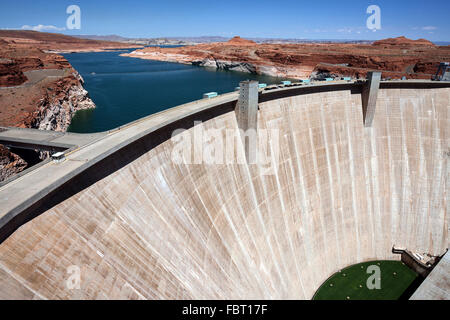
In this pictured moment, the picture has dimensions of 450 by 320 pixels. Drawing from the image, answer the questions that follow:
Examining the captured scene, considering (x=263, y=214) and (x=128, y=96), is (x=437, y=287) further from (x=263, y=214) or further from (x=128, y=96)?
(x=128, y=96)

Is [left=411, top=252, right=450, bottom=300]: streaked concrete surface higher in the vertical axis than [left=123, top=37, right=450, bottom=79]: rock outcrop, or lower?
lower

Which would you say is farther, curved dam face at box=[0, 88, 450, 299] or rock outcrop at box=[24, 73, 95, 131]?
rock outcrop at box=[24, 73, 95, 131]

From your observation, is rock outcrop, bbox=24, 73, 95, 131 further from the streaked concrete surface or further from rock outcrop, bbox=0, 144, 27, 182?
the streaked concrete surface

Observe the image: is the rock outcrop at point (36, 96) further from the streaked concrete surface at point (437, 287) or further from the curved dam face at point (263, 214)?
the streaked concrete surface at point (437, 287)

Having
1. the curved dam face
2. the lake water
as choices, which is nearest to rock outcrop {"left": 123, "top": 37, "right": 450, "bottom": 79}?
the lake water

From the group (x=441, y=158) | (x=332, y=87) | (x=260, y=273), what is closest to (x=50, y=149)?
(x=260, y=273)

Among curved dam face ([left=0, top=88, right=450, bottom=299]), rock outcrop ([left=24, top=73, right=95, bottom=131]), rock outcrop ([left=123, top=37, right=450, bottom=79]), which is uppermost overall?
rock outcrop ([left=123, top=37, right=450, bottom=79])
